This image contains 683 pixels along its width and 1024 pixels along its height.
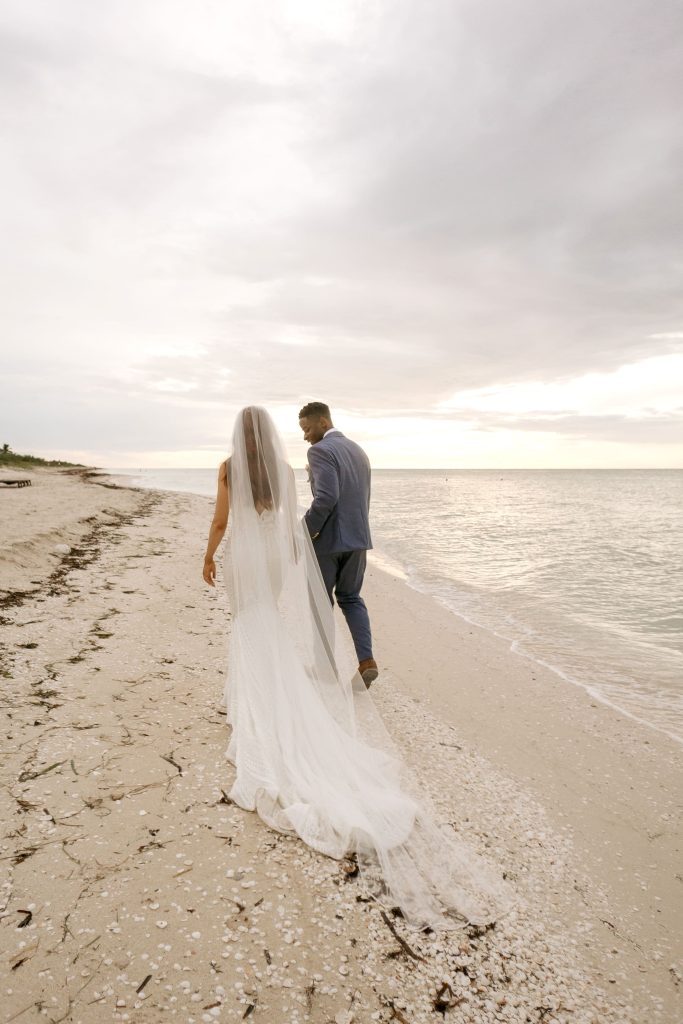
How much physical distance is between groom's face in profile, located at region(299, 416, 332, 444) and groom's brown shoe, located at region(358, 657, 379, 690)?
2126mm

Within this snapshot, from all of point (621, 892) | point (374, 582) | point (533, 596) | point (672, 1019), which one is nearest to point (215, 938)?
point (672, 1019)

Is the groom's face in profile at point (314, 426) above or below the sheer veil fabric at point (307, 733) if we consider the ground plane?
above

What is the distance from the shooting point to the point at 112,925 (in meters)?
2.18

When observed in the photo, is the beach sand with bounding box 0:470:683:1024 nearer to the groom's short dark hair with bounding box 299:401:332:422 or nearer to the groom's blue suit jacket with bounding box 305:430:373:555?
the groom's blue suit jacket with bounding box 305:430:373:555

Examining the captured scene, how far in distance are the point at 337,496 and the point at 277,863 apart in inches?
110

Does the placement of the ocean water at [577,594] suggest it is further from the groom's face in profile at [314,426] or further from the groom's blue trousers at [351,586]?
the groom's face in profile at [314,426]

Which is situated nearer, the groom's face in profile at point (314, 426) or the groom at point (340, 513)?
the groom at point (340, 513)

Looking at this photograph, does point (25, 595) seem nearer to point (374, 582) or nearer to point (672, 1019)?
point (374, 582)

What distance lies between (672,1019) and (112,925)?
233 centimetres

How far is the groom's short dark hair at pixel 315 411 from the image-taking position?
5027mm

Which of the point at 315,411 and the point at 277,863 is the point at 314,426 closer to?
the point at 315,411

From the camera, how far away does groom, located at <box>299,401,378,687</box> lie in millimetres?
4660

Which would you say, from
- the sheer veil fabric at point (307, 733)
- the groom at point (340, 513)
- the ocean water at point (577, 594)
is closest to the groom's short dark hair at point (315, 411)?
the groom at point (340, 513)

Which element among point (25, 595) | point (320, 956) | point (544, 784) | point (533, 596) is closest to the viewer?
point (320, 956)
